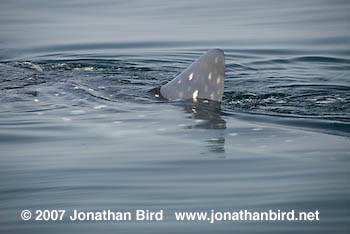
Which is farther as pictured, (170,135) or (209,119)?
(209,119)

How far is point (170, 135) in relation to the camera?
6.77 metres

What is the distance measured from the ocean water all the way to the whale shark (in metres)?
0.18

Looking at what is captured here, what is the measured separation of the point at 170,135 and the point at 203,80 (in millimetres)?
1239

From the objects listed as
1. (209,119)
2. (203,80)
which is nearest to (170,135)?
(209,119)

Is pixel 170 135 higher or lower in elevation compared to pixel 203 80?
lower

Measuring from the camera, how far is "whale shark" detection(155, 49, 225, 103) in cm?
769

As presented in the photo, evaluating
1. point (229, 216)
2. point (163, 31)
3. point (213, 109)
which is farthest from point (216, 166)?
point (163, 31)

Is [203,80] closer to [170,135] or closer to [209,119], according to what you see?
[209,119]

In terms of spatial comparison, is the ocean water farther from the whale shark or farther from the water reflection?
the whale shark

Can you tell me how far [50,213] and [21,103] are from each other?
376 centimetres

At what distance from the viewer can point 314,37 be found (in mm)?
14289

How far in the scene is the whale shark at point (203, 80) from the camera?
769 centimetres

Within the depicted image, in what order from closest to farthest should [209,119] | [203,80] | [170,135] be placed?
[170,135]
[209,119]
[203,80]

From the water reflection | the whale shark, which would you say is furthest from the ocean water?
the whale shark
